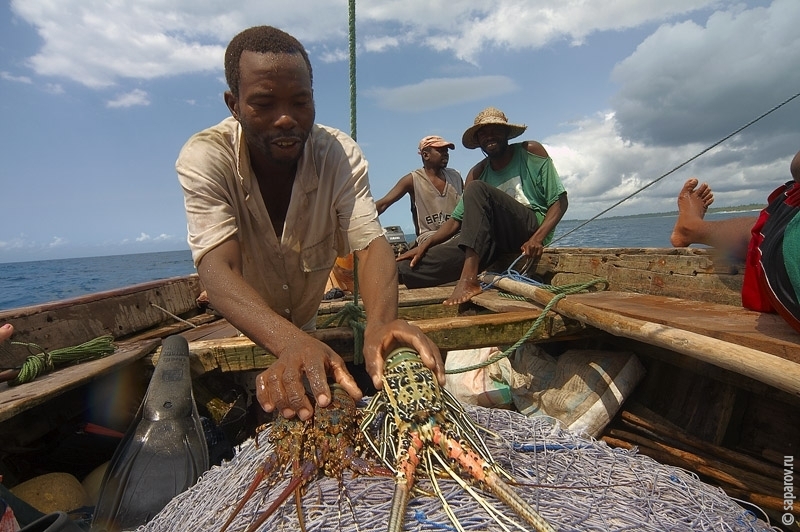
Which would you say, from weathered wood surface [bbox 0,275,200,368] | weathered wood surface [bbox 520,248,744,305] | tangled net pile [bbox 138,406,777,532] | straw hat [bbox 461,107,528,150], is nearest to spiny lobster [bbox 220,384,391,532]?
tangled net pile [bbox 138,406,777,532]

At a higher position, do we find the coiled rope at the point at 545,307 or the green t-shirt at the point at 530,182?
the green t-shirt at the point at 530,182

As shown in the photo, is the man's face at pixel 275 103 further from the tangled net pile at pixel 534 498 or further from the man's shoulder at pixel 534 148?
the man's shoulder at pixel 534 148

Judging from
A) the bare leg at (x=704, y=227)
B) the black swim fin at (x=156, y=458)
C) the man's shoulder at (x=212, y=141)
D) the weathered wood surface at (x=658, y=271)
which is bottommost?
the black swim fin at (x=156, y=458)

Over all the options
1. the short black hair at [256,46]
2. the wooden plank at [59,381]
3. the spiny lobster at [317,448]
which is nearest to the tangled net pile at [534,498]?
the spiny lobster at [317,448]

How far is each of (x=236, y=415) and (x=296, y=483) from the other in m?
2.31

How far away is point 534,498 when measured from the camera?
1.27 m

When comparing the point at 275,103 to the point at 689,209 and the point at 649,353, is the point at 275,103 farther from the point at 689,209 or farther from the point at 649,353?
the point at 689,209

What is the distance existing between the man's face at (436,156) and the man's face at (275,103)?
16.2 feet

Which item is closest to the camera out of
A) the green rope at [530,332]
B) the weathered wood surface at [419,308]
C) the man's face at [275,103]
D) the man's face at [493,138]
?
the man's face at [275,103]

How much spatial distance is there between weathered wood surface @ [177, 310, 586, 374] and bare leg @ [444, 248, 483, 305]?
4.75 feet

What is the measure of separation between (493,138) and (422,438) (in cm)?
528

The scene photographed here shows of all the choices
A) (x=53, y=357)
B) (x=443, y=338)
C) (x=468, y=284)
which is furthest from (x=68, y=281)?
(x=443, y=338)

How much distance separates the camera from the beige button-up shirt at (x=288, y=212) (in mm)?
2336

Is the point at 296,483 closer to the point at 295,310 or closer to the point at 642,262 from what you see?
the point at 295,310
